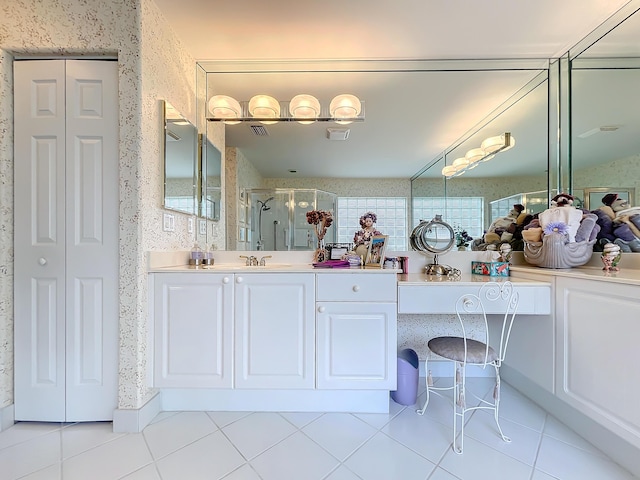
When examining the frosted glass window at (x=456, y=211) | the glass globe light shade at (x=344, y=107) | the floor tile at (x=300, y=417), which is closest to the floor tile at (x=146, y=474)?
the floor tile at (x=300, y=417)

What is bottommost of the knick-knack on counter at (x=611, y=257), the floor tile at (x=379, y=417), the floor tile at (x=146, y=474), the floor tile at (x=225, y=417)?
the floor tile at (x=225, y=417)

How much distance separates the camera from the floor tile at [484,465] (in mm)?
1151

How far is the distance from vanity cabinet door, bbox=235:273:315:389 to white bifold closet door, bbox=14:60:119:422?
0.69 m

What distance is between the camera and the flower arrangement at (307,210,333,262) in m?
2.03

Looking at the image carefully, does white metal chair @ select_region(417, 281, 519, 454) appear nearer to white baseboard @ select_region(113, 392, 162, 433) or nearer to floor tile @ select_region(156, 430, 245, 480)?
floor tile @ select_region(156, 430, 245, 480)

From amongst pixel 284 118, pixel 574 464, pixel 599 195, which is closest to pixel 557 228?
pixel 599 195

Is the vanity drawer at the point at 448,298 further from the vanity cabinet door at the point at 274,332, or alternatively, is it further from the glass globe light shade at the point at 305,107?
the glass globe light shade at the point at 305,107

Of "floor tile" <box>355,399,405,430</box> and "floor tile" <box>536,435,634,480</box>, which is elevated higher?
"floor tile" <box>536,435,634,480</box>

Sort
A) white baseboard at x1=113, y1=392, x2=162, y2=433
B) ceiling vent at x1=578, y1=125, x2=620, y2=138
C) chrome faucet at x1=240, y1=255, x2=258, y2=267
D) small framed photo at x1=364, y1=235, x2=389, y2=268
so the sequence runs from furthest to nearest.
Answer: chrome faucet at x1=240, y1=255, x2=258, y2=267
small framed photo at x1=364, y1=235, x2=389, y2=268
ceiling vent at x1=578, y1=125, x2=620, y2=138
white baseboard at x1=113, y1=392, x2=162, y2=433

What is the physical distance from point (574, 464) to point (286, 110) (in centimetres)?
265

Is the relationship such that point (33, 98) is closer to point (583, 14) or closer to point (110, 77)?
point (110, 77)

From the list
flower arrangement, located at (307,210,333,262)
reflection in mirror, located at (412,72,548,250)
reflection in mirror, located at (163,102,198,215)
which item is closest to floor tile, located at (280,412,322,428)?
flower arrangement, located at (307,210,333,262)

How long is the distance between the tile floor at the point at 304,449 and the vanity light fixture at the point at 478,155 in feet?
5.65

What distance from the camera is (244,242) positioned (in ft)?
6.98
